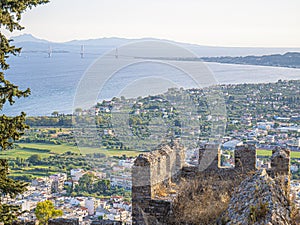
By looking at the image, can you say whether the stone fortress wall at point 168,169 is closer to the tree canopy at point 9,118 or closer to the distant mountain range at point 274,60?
the tree canopy at point 9,118

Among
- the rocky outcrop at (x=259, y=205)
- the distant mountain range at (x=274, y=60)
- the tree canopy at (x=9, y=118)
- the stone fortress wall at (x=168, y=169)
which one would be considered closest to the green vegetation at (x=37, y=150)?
the distant mountain range at (x=274, y=60)

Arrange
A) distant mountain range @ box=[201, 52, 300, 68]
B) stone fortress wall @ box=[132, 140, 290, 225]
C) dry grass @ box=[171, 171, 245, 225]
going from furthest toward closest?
distant mountain range @ box=[201, 52, 300, 68], stone fortress wall @ box=[132, 140, 290, 225], dry grass @ box=[171, 171, 245, 225]

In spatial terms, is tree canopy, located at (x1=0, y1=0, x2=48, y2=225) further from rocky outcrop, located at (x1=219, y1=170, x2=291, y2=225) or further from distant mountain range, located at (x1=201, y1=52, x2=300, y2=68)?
distant mountain range, located at (x1=201, y1=52, x2=300, y2=68)

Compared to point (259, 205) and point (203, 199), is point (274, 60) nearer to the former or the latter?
point (203, 199)

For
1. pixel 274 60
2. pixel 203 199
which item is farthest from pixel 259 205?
pixel 274 60

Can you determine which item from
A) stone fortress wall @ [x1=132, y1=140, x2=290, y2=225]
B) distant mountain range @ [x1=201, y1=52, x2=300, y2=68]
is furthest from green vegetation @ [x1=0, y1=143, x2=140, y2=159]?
stone fortress wall @ [x1=132, y1=140, x2=290, y2=225]

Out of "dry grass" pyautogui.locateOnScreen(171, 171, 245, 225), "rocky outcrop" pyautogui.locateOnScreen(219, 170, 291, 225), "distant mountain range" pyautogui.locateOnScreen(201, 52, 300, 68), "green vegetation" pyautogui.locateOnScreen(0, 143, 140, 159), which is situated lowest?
"green vegetation" pyautogui.locateOnScreen(0, 143, 140, 159)

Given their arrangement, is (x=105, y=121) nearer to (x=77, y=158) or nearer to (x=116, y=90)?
(x=116, y=90)
